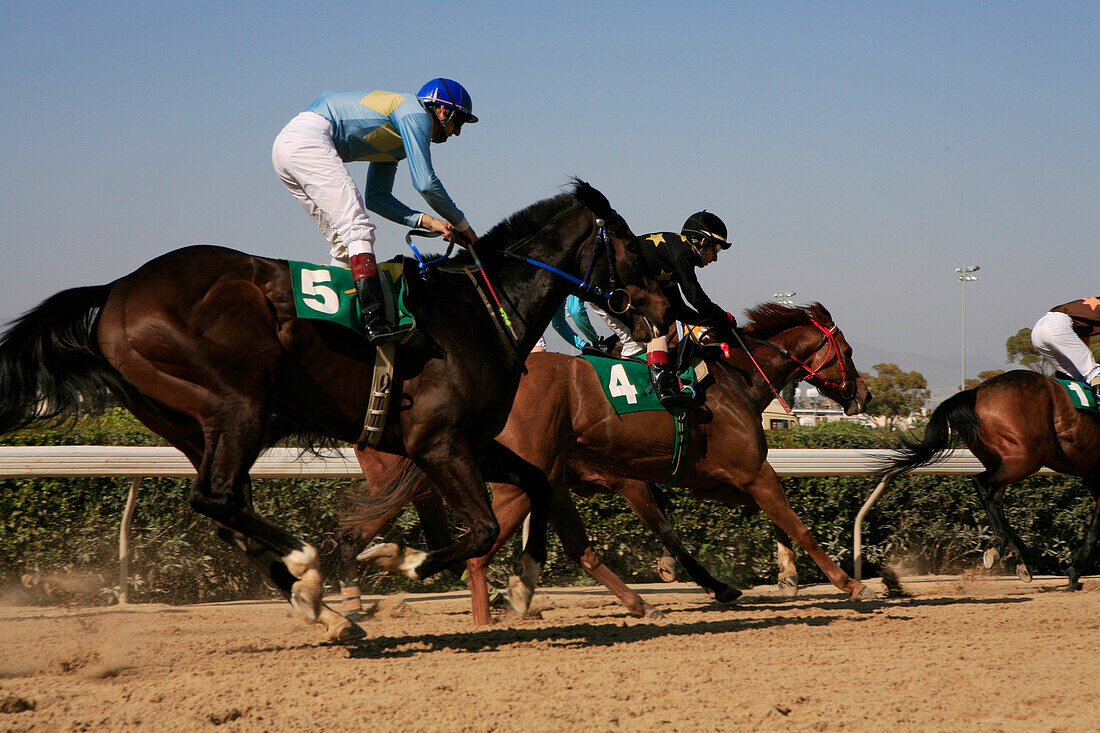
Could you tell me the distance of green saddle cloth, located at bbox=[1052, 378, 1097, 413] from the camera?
725 centimetres

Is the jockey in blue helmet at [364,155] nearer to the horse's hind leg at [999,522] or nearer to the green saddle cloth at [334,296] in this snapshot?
the green saddle cloth at [334,296]

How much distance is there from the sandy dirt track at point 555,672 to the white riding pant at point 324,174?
166 cm

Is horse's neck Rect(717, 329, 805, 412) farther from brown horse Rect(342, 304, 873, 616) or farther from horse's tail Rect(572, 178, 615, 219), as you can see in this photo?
horse's tail Rect(572, 178, 615, 219)

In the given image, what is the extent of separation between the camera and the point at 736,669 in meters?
3.58

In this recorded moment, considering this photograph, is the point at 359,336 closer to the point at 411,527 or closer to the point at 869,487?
the point at 411,527

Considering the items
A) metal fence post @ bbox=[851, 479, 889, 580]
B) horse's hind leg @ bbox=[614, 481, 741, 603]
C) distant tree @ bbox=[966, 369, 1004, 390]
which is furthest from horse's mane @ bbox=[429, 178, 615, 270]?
distant tree @ bbox=[966, 369, 1004, 390]

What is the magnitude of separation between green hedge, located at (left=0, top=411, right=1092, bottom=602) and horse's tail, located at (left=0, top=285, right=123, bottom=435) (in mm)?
2311

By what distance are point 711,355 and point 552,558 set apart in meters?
1.77

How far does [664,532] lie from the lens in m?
5.80

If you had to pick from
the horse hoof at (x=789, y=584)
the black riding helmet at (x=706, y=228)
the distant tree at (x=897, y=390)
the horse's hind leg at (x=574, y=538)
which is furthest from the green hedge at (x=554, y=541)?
the distant tree at (x=897, y=390)

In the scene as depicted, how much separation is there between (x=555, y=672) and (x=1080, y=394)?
18.5ft

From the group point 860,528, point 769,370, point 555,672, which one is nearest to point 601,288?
point 555,672

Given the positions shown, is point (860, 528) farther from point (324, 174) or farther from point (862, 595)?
point (324, 174)

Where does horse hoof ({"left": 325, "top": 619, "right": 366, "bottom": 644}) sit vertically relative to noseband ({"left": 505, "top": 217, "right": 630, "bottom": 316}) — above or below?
below
